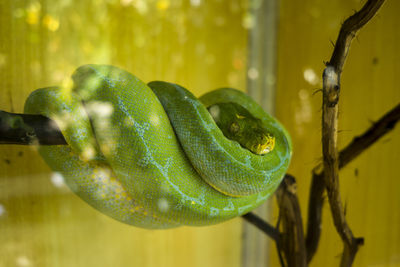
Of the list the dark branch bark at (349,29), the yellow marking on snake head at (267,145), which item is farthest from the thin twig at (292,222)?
the dark branch bark at (349,29)

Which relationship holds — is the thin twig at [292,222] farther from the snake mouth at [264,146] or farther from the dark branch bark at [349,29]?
the dark branch bark at [349,29]

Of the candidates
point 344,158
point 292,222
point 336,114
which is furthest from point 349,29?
point 292,222

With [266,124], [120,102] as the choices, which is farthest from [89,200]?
[266,124]

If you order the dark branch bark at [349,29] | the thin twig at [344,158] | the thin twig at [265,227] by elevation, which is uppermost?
Answer: the dark branch bark at [349,29]

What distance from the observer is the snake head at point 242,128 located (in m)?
0.87

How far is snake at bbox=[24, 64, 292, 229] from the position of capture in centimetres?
71

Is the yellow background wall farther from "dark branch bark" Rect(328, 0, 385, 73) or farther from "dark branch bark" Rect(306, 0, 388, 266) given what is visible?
"dark branch bark" Rect(328, 0, 385, 73)

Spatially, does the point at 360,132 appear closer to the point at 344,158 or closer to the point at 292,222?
the point at 344,158

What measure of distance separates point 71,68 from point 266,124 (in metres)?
0.59

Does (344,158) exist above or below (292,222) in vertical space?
above

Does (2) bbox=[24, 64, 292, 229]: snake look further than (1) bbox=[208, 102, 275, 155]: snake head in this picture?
No

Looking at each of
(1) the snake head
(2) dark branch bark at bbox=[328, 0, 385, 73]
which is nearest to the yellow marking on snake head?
(1) the snake head

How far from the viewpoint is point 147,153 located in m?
0.71

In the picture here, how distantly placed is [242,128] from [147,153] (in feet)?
1.06
